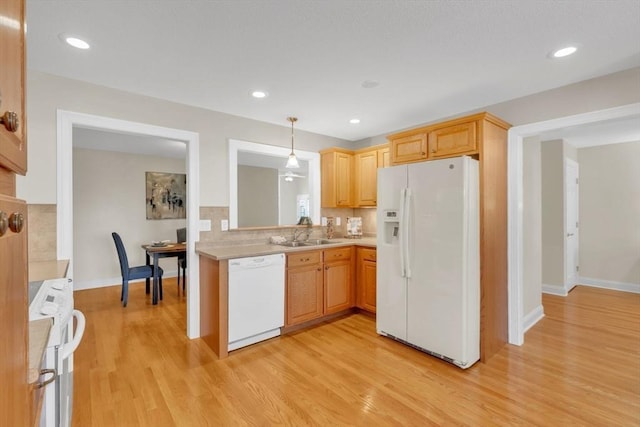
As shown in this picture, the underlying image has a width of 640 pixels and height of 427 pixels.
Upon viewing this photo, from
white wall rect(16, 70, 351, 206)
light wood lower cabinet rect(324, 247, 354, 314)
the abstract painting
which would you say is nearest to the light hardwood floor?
light wood lower cabinet rect(324, 247, 354, 314)

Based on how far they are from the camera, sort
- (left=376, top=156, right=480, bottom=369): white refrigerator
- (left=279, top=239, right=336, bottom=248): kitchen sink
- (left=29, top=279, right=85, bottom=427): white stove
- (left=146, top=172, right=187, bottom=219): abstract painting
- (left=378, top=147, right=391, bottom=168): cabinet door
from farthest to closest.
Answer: (left=146, top=172, right=187, bottom=219): abstract painting → (left=378, top=147, right=391, bottom=168): cabinet door → (left=279, top=239, right=336, bottom=248): kitchen sink → (left=376, top=156, right=480, bottom=369): white refrigerator → (left=29, top=279, right=85, bottom=427): white stove

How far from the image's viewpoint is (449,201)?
257 cm

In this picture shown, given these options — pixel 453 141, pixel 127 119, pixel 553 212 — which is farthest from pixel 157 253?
pixel 553 212

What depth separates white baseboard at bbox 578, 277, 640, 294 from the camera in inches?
185

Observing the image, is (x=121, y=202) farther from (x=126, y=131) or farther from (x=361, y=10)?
(x=361, y=10)

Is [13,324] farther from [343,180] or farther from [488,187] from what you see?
[343,180]

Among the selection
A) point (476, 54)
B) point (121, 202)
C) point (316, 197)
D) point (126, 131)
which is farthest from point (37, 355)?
point (121, 202)

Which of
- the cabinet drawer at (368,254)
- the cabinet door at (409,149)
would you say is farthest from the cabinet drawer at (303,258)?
the cabinet door at (409,149)

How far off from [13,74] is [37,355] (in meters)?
0.69

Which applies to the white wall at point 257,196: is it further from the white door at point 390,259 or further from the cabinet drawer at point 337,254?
the white door at point 390,259

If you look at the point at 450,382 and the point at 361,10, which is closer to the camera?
the point at 361,10

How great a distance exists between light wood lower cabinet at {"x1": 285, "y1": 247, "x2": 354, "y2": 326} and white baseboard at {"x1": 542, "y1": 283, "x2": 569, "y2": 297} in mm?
3336

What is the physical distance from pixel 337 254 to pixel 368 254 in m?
0.39

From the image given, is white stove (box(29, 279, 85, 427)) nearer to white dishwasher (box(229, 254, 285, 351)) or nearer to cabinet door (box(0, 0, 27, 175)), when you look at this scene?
cabinet door (box(0, 0, 27, 175))
